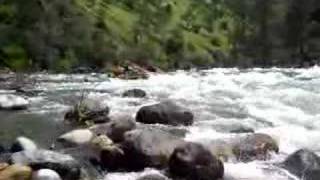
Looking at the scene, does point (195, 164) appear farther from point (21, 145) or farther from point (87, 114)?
Answer: point (87, 114)

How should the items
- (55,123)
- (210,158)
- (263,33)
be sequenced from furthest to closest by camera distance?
(263,33) < (55,123) < (210,158)

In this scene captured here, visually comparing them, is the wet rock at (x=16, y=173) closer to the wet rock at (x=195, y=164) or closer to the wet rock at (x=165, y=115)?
the wet rock at (x=195, y=164)

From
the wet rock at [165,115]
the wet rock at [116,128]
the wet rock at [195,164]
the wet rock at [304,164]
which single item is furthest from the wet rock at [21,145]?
the wet rock at [304,164]

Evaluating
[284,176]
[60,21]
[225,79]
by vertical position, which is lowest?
[284,176]

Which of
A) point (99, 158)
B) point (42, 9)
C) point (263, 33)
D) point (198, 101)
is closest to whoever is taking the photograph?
point (99, 158)

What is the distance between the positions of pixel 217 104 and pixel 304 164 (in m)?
8.52

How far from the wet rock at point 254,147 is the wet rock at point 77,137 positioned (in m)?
3.29

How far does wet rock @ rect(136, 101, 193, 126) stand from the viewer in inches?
709

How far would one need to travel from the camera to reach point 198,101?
22.7 meters

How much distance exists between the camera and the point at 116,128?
51.2ft

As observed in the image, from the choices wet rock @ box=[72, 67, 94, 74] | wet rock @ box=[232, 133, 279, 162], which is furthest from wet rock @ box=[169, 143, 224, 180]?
wet rock @ box=[72, 67, 94, 74]

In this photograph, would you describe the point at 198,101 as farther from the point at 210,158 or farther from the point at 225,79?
the point at 210,158

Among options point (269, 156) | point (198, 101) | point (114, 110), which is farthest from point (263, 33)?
point (269, 156)

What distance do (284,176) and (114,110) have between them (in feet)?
26.0
